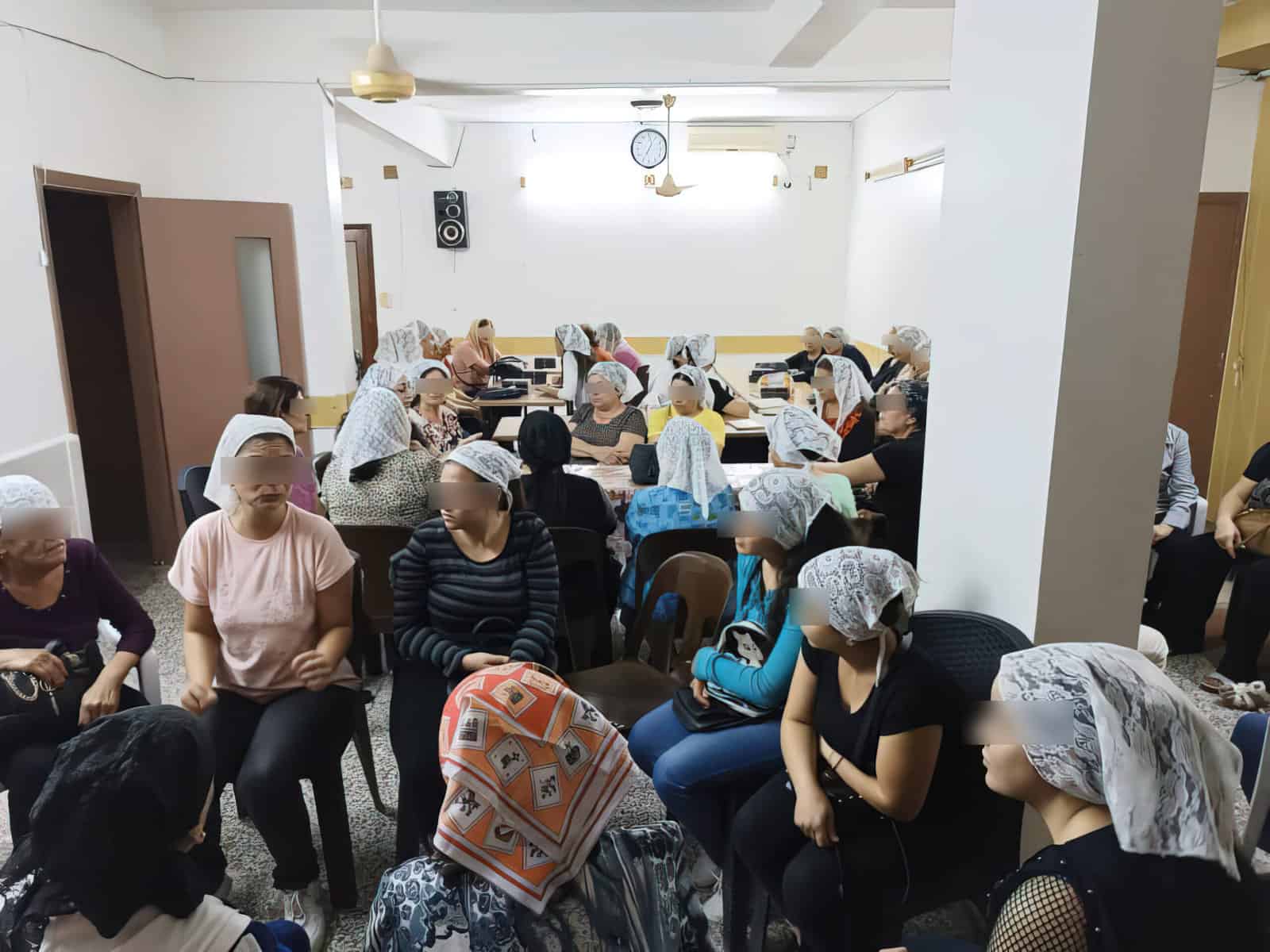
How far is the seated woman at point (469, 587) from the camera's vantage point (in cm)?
250

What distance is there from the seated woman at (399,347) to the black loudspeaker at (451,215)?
400 centimetres

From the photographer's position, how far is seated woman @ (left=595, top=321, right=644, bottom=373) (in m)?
7.96

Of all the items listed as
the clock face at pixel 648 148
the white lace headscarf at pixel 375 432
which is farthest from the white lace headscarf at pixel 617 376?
the clock face at pixel 648 148

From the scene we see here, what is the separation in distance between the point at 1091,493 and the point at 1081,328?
14.3 inches

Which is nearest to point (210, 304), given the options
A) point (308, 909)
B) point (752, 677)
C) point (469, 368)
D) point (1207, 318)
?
point (469, 368)

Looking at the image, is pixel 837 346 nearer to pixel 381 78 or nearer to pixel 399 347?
pixel 399 347

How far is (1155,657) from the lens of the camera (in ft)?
8.48

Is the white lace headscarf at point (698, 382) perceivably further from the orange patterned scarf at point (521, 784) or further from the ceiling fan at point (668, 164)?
the ceiling fan at point (668, 164)

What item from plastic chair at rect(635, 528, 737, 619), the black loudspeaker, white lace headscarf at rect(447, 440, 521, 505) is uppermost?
the black loudspeaker

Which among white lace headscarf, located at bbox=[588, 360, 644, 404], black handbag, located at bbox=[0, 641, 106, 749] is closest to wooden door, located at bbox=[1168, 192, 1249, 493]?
white lace headscarf, located at bbox=[588, 360, 644, 404]

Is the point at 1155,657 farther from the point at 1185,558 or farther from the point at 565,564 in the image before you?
the point at 565,564

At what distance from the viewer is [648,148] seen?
10.9 m

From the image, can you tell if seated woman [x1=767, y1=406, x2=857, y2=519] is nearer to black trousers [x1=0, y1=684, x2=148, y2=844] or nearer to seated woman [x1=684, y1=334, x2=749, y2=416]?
seated woman [x1=684, y1=334, x2=749, y2=416]

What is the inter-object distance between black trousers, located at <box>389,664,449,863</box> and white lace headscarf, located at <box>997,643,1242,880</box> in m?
1.55
